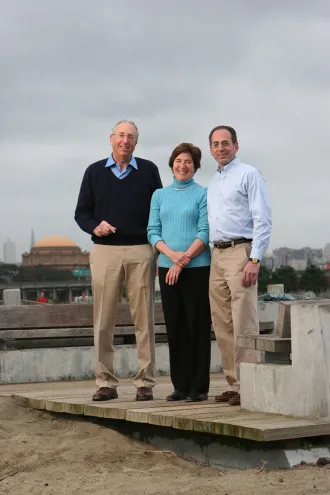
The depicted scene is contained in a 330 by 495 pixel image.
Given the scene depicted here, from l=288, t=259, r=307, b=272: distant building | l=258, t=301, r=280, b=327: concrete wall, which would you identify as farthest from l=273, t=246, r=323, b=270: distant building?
l=258, t=301, r=280, b=327: concrete wall

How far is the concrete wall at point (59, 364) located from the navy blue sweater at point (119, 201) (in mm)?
4153

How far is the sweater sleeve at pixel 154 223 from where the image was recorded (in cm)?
682

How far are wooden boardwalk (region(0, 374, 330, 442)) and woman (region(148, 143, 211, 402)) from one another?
273 mm

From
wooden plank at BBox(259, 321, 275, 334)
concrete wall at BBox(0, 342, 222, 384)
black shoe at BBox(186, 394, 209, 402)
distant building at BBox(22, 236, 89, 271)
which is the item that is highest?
distant building at BBox(22, 236, 89, 271)

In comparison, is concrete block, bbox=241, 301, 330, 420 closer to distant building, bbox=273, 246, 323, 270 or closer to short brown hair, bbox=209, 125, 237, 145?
short brown hair, bbox=209, 125, 237, 145

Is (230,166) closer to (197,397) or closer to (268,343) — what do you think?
(268,343)

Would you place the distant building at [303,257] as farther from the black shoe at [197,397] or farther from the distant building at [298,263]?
the black shoe at [197,397]

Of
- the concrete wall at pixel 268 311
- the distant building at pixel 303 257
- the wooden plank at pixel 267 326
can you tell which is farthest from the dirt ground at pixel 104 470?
the distant building at pixel 303 257

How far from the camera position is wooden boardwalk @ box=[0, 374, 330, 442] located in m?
5.34

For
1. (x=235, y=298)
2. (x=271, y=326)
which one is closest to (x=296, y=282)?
(x=271, y=326)

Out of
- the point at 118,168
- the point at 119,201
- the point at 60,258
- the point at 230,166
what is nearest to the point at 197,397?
the point at 119,201

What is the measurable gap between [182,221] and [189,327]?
0.75m

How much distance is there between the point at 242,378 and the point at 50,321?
5.58 metres

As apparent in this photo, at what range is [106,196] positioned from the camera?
711 centimetres
